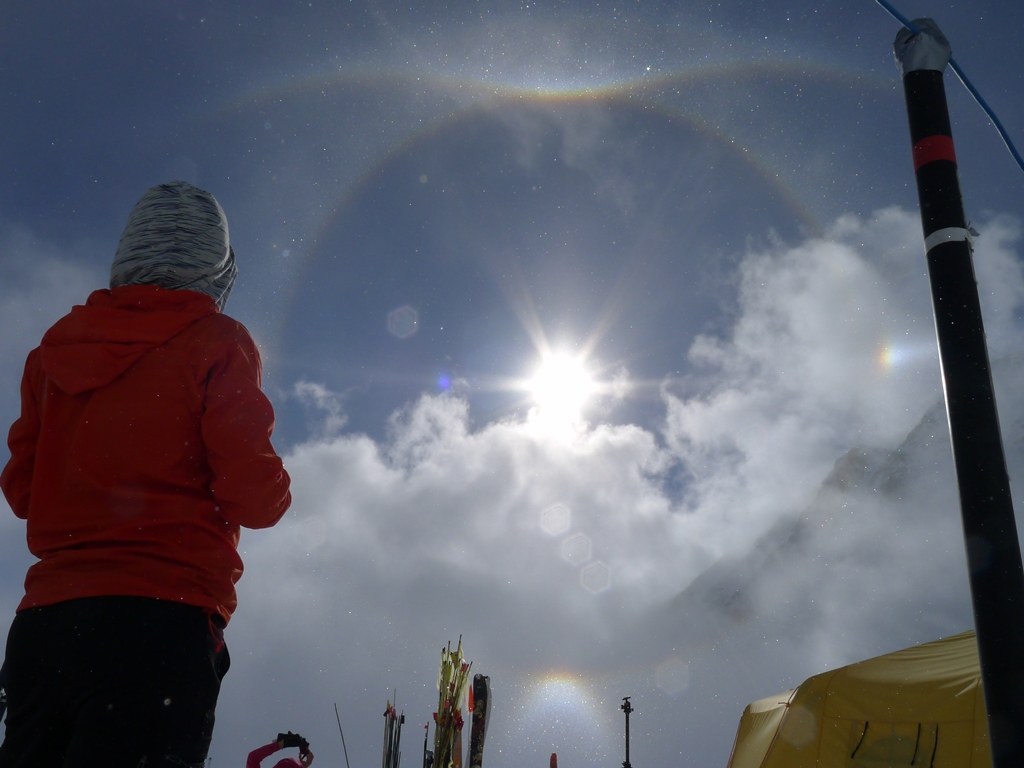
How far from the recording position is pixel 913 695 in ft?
26.0

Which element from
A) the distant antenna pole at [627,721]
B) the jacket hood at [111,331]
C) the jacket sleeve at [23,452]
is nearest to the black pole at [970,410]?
the jacket hood at [111,331]

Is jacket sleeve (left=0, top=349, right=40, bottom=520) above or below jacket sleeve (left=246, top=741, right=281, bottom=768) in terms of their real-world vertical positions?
above

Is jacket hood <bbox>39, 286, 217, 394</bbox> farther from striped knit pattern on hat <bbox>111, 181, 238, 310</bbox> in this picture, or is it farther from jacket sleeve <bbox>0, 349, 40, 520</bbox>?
jacket sleeve <bbox>0, 349, 40, 520</bbox>

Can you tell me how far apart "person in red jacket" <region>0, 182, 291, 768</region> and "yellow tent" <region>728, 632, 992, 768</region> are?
8064mm

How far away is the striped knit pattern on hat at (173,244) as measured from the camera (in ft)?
6.86

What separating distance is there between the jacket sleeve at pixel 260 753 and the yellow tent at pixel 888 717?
21.6 feet

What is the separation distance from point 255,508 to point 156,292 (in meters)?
0.75

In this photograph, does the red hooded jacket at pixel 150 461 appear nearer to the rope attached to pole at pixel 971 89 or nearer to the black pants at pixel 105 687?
the black pants at pixel 105 687

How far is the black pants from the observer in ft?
5.05

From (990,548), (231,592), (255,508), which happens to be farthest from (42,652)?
(990,548)

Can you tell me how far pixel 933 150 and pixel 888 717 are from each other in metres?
7.45

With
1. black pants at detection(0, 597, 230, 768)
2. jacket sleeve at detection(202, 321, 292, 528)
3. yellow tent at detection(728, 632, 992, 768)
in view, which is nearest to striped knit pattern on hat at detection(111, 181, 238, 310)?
jacket sleeve at detection(202, 321, 292, 528)

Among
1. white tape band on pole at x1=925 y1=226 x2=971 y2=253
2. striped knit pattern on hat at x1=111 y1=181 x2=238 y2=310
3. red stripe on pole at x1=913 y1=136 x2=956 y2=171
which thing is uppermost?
red stripe on pole at x1=913 y1=136 x2=956 y2=171

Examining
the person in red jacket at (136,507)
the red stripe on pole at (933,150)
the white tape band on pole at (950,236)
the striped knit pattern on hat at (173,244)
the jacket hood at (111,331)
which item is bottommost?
the person in red jacket at (136,507)
